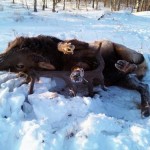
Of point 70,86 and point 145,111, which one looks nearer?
point 145,111

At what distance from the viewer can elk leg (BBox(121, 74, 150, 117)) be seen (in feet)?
16.8

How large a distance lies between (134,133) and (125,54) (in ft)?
7.86

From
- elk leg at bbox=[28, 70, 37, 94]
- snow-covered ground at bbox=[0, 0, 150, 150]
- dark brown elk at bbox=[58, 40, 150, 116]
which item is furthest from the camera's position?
dark brown elk at bbox=[58, 40, 150, 116]

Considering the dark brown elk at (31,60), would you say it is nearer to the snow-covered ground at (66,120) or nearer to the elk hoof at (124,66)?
the snow-covered ground at (66,120)

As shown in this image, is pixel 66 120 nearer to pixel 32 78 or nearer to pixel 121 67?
pixel 32 78

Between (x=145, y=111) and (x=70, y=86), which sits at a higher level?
(x=70, y=86)

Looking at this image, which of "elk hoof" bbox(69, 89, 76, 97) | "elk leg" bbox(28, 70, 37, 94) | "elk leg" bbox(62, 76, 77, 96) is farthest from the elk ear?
"elk hoof" bbox(69, 89, 76, 97)

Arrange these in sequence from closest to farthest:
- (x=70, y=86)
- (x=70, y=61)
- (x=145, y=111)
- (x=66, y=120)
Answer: (x=66, y=120), (x=145, y=111), (x=70, y=86), (x=70, y=61)

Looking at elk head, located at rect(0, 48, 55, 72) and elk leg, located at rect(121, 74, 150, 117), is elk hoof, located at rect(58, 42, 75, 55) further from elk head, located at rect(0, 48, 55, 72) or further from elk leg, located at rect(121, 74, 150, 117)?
elk leg, located at rect(121, 74, 150, 117)

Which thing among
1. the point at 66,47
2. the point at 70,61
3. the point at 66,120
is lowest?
the point at 66,120

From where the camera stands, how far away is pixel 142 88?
5.80 meters

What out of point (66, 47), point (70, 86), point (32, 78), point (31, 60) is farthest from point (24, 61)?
point (70, 86)

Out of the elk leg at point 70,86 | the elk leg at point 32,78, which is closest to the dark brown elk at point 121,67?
the elk leg at point 70,86

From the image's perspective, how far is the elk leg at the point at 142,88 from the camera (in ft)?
16.8
